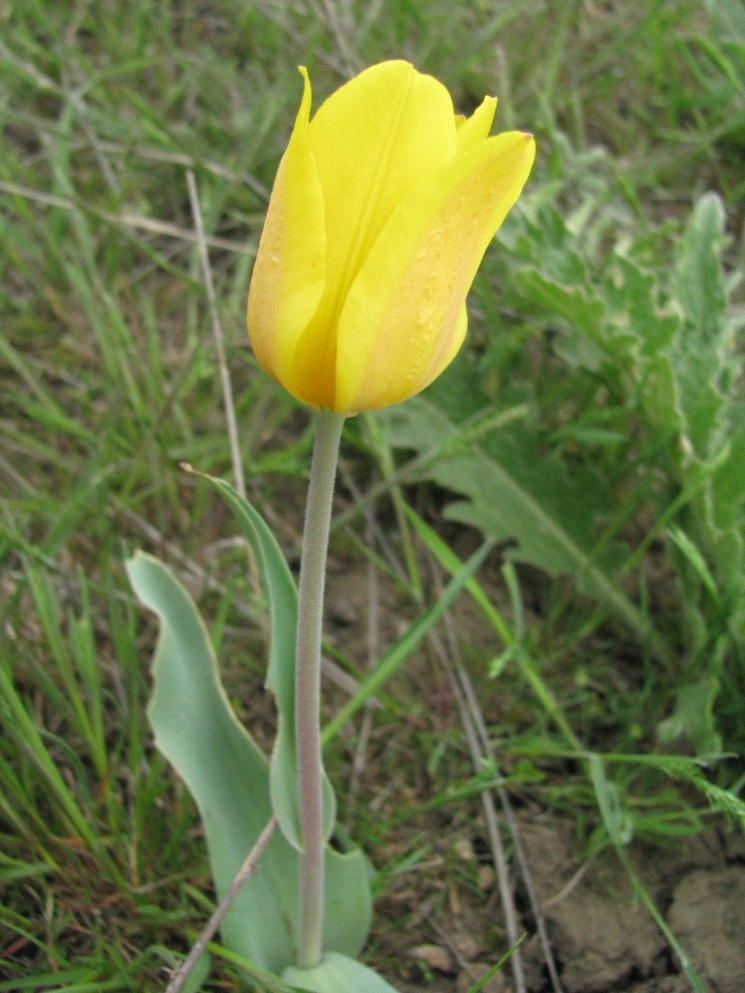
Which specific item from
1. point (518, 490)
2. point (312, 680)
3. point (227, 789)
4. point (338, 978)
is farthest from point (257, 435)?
point (338, 978)

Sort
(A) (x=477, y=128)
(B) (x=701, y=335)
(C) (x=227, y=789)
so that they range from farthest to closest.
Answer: (B) (x=701, y=335) → (C) (x=227, y=789) → (A) (x=477, y=128)

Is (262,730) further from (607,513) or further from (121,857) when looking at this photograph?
(607,513)

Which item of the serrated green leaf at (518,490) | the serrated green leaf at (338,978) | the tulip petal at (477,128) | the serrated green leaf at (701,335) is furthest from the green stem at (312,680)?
the serrated green leaf at (701,335)

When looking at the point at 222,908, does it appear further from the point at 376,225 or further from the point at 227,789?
the point at 376,225

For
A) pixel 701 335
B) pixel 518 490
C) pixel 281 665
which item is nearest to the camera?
pixel 281 665

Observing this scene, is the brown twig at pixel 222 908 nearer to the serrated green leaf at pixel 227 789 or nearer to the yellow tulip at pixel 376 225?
the serrated green leaf at pixel 227 789
